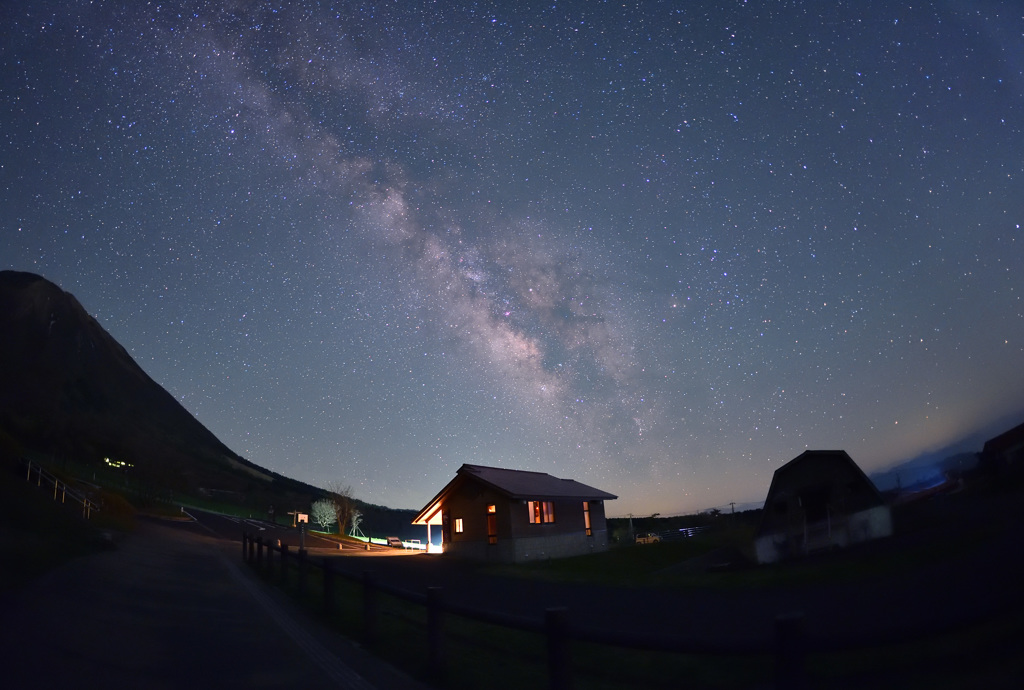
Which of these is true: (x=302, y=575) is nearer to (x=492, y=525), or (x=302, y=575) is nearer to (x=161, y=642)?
(x=161, y=642)

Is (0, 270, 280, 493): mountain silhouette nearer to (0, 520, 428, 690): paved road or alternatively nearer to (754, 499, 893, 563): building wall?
(754, 499, 893, 563): building wall

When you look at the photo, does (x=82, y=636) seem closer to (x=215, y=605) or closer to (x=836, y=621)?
(x=215, y=605)

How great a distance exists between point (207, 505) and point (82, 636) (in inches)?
3279

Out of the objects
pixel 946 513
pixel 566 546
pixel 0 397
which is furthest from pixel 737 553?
pixel 0 397

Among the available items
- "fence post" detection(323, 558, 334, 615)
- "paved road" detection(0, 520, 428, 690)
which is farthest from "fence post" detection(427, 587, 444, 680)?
"fence post" detection(323, 558, 334, 615)

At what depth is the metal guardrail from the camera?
32.0m

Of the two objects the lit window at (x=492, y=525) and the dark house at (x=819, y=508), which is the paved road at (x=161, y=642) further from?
the lit window at (x=492, y=525)

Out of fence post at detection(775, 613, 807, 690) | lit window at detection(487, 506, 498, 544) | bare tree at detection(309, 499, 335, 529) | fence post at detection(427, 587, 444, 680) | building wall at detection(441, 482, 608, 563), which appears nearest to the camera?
fence post at detection(775, 613, 807, 690)

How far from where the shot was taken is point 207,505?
79.8 metres

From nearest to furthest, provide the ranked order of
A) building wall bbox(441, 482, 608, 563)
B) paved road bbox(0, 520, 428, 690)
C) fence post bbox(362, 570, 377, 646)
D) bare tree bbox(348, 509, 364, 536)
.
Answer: paved road bbox(0, 520, 428, 690) → fence post bbox(362, 570, 377, 646) → building wall bbox(441, 482, 608, 563) → bare tree bbox(348, 509, 364, 536)

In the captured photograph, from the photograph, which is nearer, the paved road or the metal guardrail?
the paved road

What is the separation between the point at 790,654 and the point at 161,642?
23.3 feet

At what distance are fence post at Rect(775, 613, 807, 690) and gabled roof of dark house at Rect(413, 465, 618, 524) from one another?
28.3 meters

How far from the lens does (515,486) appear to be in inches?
1313
